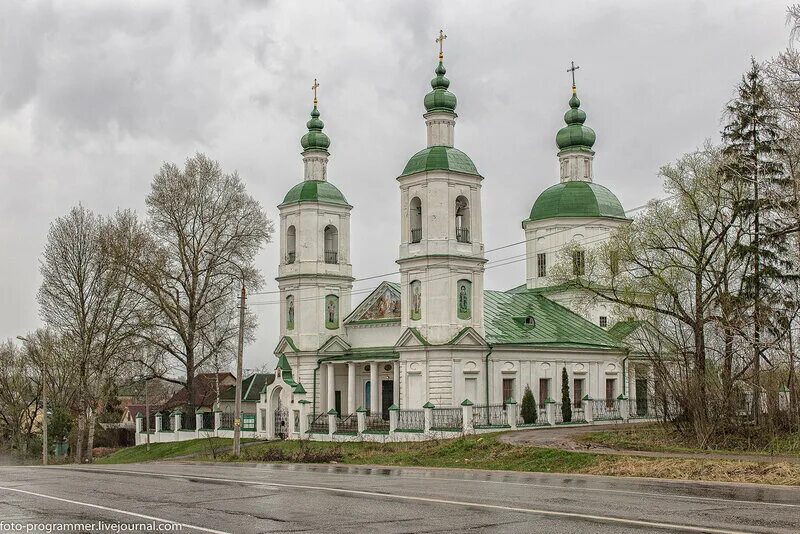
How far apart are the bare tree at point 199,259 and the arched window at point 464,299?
9886 mm

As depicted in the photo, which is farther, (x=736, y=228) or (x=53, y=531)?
(x=736, y=228)

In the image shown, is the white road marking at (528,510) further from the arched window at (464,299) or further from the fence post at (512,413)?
the arched window at (464,299)

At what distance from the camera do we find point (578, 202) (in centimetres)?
4972

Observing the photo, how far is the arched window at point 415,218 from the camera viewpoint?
39125 mm

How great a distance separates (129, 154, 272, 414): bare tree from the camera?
139 ft

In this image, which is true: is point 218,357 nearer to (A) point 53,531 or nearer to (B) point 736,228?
(B) point 736,228

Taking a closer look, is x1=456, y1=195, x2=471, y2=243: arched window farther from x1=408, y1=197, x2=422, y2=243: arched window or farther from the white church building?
x1=408, y1=197, x2=422, y2=243: arched window

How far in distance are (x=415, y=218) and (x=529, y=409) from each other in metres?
9.00

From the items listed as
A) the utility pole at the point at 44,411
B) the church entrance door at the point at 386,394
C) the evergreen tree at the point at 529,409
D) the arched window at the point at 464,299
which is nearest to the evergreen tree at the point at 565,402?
the evergreen tree at the point at 529,409

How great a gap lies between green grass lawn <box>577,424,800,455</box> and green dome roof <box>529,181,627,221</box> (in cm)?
2333

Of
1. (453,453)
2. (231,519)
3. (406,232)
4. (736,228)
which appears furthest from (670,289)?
(231,519)

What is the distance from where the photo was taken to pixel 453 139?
130 ft

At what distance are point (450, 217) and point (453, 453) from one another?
12620 mm

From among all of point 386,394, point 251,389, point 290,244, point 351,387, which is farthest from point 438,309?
point 251,389
